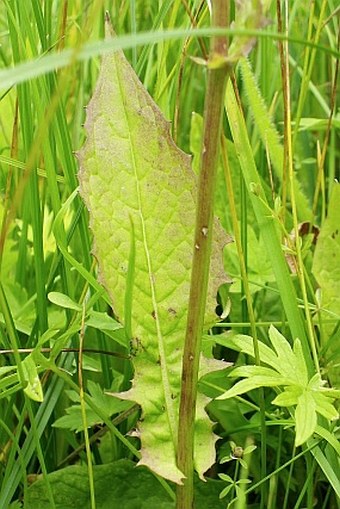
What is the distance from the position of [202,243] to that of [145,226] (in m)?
0.18

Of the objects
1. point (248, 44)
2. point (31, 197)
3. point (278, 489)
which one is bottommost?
point (278, 489)

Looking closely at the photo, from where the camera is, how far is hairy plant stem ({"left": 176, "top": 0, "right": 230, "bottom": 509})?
1.68ft

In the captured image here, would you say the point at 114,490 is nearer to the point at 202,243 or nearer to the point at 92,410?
the point at 92,410

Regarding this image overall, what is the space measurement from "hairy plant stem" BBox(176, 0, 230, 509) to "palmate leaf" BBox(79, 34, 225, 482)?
0.05m

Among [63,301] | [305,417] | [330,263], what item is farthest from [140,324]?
[330,263]

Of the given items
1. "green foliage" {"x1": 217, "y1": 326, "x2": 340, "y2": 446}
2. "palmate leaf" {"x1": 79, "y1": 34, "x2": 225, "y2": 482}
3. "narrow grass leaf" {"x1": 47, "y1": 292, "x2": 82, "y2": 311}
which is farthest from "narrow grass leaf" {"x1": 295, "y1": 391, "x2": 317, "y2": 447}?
"narrow grass leaf" {"x1": 47, "y1": 292, "x2": 82, "y2": 311}

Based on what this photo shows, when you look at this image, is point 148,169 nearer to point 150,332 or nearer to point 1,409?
point 150,332

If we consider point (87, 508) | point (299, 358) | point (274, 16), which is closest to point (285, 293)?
point (299, 358)

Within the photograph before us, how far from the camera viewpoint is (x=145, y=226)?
2.46 ft

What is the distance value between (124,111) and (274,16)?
665 mm

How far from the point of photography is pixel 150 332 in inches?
29.9

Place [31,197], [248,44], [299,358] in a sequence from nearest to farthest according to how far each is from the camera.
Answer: [248,44]
[299,358]
[31,197]

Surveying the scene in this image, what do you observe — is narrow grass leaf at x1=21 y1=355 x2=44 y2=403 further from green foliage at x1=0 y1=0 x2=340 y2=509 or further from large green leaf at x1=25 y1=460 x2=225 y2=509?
large green leaf at x1=25 y1=460 x2=225 y2=509

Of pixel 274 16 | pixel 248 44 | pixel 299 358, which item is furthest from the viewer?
pixel 274 16
